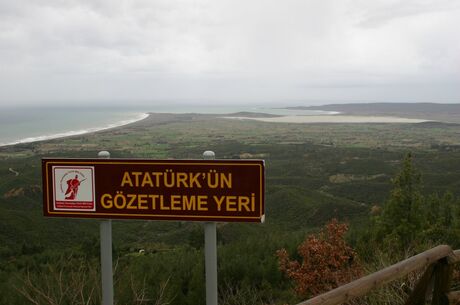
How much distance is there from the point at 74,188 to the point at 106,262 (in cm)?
67

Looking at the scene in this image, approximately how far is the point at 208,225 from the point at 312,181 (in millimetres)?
72101

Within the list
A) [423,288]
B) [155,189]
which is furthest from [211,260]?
[423,288]

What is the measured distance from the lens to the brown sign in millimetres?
3545

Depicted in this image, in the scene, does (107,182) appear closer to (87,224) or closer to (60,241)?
(60,241)

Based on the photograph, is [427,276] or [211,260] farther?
[427,276]

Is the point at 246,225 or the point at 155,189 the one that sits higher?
the point at 155,189

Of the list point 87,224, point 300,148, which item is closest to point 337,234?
point 87,224

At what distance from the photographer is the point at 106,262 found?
12.9 feet

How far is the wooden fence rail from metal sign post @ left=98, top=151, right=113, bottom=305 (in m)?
1.93

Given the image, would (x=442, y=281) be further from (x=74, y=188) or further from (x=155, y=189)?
(x=74, y=188)

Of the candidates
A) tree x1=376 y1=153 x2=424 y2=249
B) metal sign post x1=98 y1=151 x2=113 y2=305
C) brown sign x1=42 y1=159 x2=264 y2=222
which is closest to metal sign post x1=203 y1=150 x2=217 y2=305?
brown sign x1=42 y1=159 x2=264 y2=222

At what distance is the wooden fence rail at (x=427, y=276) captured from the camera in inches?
130

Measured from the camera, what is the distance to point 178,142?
132 m

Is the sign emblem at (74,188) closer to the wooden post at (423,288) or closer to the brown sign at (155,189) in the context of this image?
the brown sign at (155,189)
